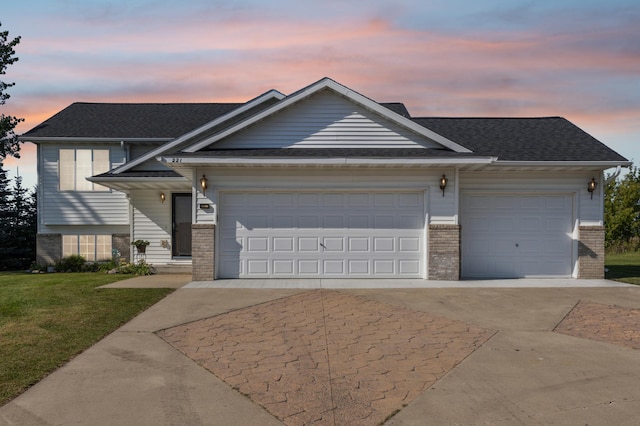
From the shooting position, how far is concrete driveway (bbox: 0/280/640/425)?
3949 mm

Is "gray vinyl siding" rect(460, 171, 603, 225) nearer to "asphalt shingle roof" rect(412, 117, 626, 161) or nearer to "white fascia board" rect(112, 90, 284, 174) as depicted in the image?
"asphalt shingle roof" rect(412, 117, 626, 161)

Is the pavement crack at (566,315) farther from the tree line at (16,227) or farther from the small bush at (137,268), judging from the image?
the tree line at (16,227)

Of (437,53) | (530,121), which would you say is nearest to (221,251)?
(437,53)

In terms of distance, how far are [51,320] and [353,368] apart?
5.68 meters

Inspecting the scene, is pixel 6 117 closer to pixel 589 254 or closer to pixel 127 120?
pixel 127 120

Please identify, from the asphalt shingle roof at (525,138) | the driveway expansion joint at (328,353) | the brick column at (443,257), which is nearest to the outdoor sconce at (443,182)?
the brick column at (443,257)

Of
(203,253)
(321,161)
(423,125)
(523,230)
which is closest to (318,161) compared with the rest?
(321,161)

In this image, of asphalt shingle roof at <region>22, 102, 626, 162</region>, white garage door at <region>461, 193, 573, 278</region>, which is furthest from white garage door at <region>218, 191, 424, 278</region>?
white garage door at <region>461, 193, 573, 278</region>

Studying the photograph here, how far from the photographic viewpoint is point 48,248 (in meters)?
15.9

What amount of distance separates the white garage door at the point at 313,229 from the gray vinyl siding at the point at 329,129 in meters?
1.45

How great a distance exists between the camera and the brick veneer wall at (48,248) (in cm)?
1581

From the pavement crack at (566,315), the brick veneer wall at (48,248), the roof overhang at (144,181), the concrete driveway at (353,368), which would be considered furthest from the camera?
the brick veneer wall at (48,248)

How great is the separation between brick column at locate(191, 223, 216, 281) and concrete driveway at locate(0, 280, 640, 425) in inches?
107

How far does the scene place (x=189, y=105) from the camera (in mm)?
19172
